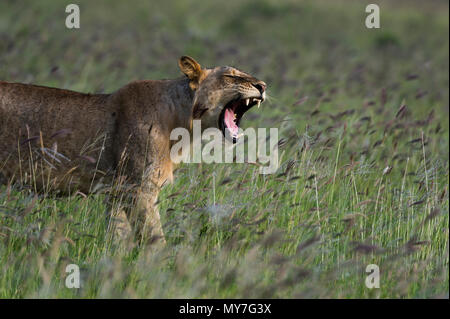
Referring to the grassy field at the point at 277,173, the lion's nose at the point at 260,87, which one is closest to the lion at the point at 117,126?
the lion's nose at the point at 260,87

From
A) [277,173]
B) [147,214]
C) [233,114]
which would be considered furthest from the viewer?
[277,173]

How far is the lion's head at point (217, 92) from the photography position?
16.6ft

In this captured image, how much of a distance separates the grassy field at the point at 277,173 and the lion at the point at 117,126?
198 millimetres

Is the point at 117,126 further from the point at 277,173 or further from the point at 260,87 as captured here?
the point at 277,173

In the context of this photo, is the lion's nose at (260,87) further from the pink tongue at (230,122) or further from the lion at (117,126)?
the pink tongue at (230,122)

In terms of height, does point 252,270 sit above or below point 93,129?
below

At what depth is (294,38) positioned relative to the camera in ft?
59.6

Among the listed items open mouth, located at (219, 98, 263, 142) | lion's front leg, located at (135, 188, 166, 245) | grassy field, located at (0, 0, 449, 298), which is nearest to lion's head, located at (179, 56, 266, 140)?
open mouth, located at (219, 98, 263, 142)

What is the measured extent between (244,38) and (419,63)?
178 inches

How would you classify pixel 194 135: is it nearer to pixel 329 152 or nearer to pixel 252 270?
pixel 252 270

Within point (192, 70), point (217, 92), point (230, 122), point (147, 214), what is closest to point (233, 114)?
point (230, 122)

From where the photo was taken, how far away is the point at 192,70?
200 inches

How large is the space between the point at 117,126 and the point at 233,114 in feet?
2.94

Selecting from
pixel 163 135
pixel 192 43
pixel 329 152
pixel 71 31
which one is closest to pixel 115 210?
pixel 163 135
